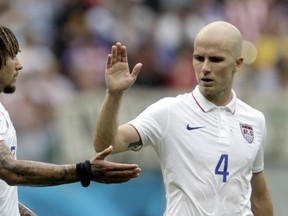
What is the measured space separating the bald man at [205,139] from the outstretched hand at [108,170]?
81 cm

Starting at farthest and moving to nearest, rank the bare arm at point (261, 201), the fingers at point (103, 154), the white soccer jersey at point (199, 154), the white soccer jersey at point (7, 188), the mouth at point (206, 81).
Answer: the bare arm at point (261, 201), the mouth at point (206, 81), the white soccer jersey at point (199, 154), the white soccer jersey at point (7, 188), the fingers at point (103, 154)

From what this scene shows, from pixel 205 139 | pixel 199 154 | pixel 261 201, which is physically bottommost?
pixel 261 201

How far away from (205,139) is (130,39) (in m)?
8.93

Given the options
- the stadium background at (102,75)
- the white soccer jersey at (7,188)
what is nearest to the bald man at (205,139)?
the white soccer jersey at (7,188)

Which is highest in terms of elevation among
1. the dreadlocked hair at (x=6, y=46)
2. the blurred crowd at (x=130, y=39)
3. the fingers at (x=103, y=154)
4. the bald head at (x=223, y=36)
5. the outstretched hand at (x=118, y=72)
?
the blurred crowd at (x=130, y=39)

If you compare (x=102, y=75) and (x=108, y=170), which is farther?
(x=102, y=75)

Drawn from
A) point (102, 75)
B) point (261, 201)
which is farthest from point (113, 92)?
point (102, 75)

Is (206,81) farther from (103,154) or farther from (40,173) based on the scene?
(40,173)

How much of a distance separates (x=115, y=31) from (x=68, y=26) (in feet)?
2.39

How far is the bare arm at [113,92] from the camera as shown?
8.32 m

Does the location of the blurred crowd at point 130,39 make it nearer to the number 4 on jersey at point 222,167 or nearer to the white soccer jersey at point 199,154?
the white soccer jersey at point 199,154

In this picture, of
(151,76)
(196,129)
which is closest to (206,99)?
(196,129)

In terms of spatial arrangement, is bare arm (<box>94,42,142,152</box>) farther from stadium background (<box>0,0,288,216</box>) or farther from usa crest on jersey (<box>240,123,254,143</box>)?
stadium background (<box>0,0,288,216</box>)

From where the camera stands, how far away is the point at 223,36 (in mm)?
8805
